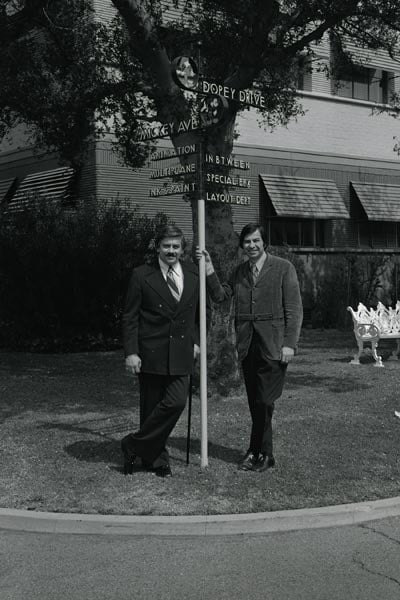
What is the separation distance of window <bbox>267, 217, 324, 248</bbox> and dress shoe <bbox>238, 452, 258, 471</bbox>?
54.8ft

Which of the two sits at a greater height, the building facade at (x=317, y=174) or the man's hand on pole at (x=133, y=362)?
the building facade at (x=317, y=174)

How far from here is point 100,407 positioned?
30.0 ft

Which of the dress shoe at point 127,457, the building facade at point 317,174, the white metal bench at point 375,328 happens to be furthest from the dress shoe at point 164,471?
the building facade at point 317,174

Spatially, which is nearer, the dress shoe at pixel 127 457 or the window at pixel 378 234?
the dress shoe at pixel 127 457

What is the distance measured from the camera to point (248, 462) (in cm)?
628

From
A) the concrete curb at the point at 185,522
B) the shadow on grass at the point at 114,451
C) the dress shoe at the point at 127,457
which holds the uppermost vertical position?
the dress shoe at the point at 127,457

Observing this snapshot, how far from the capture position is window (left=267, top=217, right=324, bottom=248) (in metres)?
23.1

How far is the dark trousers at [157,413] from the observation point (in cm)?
593

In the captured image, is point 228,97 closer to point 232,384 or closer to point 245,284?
point 245,284

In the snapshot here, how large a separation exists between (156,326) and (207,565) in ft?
6.73

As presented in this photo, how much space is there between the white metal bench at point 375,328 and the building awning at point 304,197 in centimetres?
898

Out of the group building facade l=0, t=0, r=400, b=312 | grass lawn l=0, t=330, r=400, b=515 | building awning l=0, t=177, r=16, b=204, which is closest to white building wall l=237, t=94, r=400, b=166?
building facade l=0, t=0, r=400, b=312

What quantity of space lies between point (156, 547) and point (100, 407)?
14.4ft

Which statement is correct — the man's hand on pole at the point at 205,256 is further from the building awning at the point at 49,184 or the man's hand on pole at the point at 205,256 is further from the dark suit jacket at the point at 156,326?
the building awning at the point at 49,184
